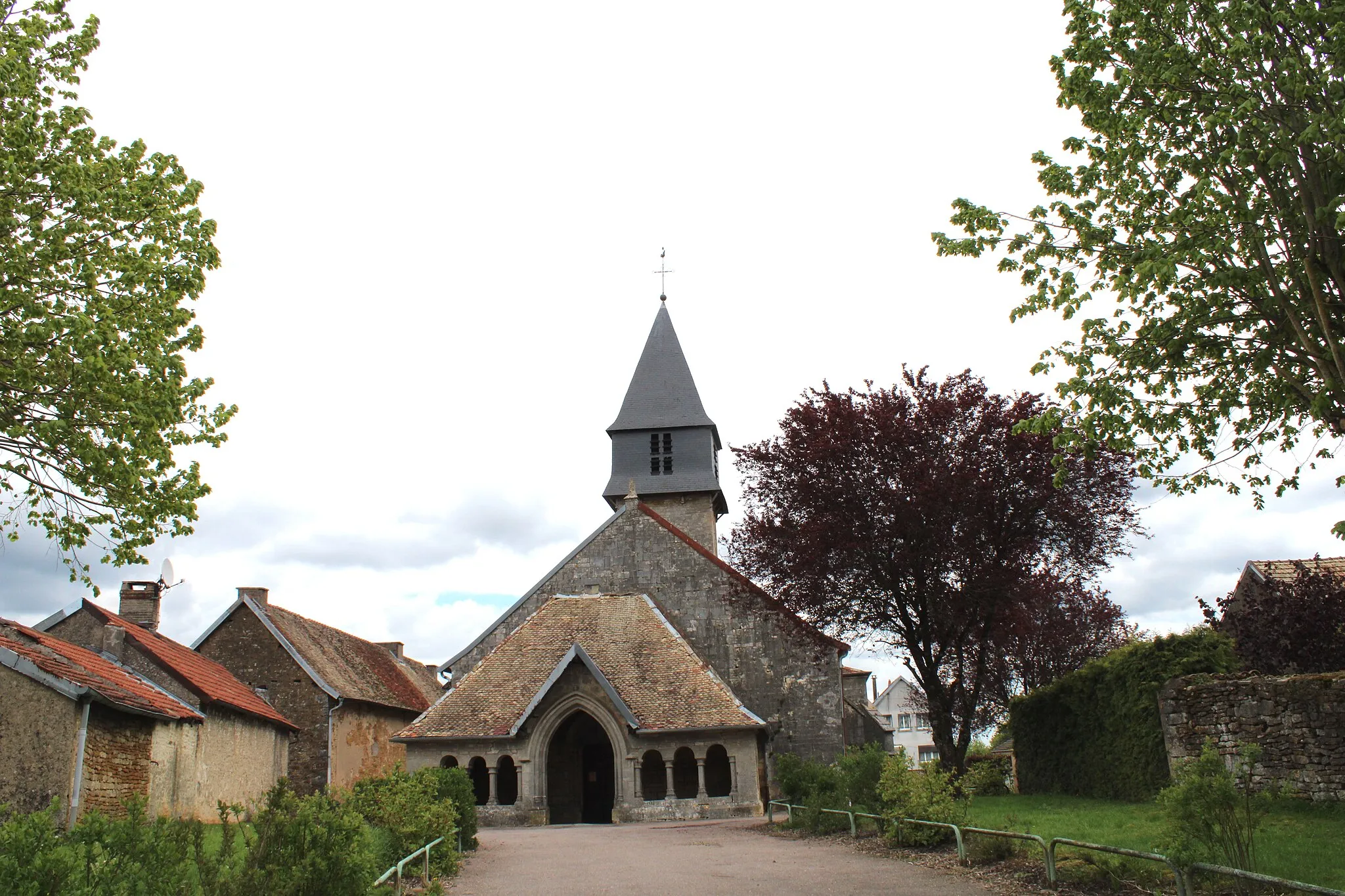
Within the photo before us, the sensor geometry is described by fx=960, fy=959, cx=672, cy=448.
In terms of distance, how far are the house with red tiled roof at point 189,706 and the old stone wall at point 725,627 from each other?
573cm

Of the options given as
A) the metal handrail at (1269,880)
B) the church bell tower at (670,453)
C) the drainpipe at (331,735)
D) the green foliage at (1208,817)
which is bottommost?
the metal handrail at (1269,880)

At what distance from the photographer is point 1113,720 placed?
17.6 meters

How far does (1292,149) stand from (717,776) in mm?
19486

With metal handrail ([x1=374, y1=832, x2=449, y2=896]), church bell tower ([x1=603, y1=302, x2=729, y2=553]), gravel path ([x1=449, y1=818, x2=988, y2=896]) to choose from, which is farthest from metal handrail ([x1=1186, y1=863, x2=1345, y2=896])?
church bell tower ([x1=603, y1=302, x2=729, y2=553])

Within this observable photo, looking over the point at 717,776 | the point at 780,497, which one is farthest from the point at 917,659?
the point at 717,776

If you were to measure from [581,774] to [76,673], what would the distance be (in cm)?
1344

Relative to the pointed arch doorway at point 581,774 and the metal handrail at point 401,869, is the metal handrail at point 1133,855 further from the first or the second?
the pointed arch doorway at point 581,774

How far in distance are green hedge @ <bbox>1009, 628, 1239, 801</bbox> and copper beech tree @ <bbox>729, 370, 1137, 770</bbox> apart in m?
1.74

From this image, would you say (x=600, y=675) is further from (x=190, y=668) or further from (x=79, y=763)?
(x=79, y=763)

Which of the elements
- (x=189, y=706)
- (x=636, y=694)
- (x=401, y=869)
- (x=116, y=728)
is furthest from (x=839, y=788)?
(x=189, y=706)

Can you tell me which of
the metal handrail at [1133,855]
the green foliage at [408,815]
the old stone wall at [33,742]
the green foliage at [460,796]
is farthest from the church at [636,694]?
the metal handrail at [1133,855]

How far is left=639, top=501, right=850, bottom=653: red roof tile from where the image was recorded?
2270 cm

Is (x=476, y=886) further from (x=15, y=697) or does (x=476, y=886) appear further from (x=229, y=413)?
(x=15, y=697)

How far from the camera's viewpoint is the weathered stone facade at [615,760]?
23.3 meters
